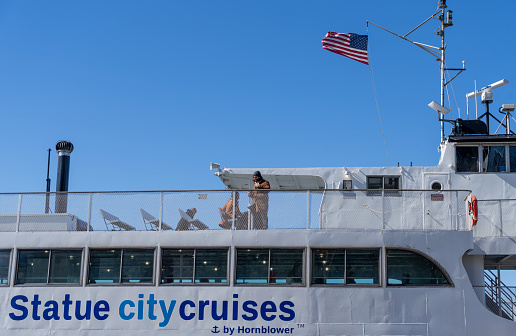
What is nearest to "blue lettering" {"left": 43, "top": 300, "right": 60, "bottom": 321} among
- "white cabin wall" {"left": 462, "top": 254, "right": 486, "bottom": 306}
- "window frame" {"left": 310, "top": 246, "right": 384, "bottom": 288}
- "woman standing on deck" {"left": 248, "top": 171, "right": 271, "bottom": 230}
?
"woman standing on deck" {"left": 248, "top": 171, "right": 271, "bottom": 230}

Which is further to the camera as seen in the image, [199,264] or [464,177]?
[464,177]

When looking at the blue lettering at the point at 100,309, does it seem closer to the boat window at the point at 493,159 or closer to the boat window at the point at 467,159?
the boat window at the point at 467,159

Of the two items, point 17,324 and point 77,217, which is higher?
point 77,217

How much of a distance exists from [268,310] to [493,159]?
746cm

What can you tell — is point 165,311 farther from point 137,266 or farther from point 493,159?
point 493,159

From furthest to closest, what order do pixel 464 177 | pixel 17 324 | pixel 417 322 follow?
1. pixel 464 177
2. pixel 17 324
3. pixel 417 322

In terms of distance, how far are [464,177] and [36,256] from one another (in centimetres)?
1141

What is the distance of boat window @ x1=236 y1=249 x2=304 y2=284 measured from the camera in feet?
55.9

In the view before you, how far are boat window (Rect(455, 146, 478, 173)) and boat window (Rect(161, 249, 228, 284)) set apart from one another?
686 cm

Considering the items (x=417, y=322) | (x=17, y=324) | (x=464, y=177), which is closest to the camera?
(x=417, y=322)

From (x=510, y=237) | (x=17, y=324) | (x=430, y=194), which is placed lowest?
(x=17, y=324)

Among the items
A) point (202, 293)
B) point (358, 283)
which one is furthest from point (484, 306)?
point (202, 293)

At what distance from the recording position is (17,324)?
1769cm

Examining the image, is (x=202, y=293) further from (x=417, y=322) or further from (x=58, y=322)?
(x=417, y=322)
